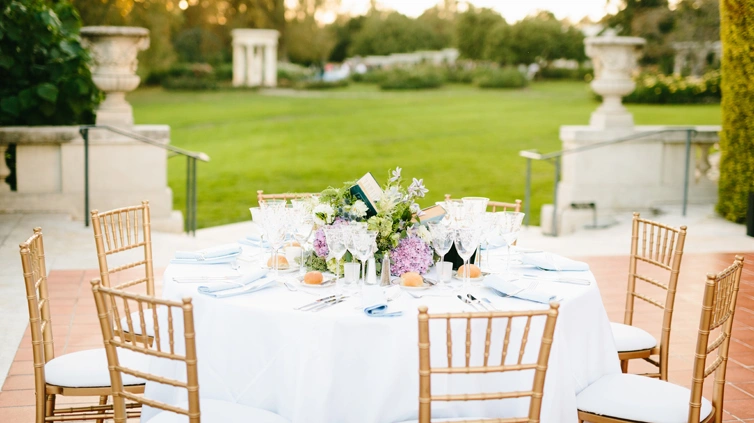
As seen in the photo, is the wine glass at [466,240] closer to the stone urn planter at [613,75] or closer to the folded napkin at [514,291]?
the folded napkin at [514,291]

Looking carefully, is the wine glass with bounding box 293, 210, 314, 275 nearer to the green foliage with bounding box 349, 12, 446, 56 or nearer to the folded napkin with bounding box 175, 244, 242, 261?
the folded napkin with bounding box 175, 244, 242, 261

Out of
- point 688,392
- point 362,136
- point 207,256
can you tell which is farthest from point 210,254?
point 362,136

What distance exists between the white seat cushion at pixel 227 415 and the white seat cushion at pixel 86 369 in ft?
1.33

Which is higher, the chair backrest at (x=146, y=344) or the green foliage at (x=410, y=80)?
A: the green foliage at (x=410, y=80)

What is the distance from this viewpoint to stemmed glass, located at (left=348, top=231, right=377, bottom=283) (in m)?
2.85

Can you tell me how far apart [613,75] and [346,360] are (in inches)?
280

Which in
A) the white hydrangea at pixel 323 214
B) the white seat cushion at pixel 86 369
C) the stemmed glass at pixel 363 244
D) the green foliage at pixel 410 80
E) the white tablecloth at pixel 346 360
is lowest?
the white seat cushion at pixel 86 369

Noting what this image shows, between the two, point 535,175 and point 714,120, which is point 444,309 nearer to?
point 535,175

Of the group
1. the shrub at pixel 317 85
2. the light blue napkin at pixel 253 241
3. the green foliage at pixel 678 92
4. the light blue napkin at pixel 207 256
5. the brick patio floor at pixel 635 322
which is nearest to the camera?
the light blue napkin at pixel 207 256

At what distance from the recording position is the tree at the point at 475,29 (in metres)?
38.1

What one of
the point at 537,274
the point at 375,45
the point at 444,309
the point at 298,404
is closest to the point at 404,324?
the point at 444,309

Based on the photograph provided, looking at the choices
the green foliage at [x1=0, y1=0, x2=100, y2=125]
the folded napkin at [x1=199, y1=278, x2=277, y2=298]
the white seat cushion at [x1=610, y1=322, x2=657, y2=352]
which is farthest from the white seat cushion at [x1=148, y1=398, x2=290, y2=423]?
the green foliage at [x1=0, y1=0, x2=100, y2=125]

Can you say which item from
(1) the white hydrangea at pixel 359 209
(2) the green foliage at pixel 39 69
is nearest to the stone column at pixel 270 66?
(2) the green foliage at pixel 39 69

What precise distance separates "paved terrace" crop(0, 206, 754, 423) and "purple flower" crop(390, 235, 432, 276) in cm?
171
